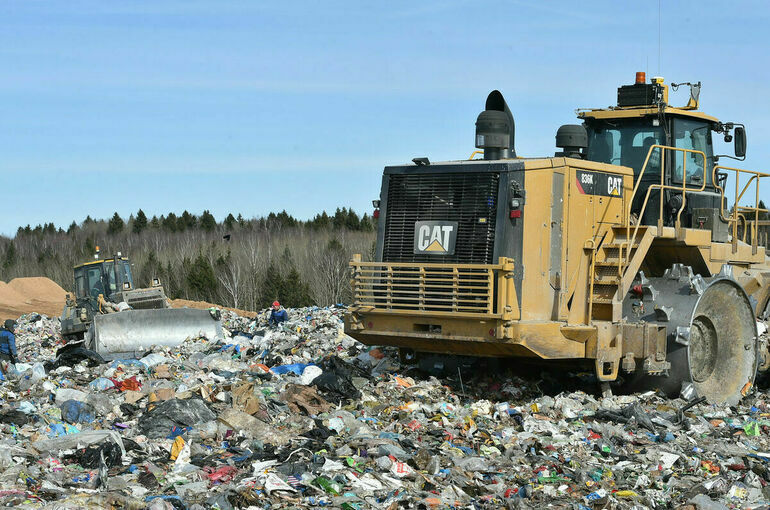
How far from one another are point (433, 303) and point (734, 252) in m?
4.08

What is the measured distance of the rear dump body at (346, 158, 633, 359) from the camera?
9016 mm

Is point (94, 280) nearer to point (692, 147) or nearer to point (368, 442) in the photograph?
point (692, 147)

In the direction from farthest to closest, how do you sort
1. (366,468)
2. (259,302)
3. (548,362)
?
1. (259,302)
2. (548,362)
3. (366,468)

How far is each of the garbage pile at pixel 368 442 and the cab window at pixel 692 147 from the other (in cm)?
256

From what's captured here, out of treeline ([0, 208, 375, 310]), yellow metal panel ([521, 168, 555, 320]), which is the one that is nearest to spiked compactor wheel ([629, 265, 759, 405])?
yellow metal panel ([521, 168, 555, 320])

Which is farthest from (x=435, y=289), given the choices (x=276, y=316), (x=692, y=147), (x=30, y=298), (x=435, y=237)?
(x=30, y=298)

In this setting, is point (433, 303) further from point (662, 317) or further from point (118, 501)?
point (118, 501)

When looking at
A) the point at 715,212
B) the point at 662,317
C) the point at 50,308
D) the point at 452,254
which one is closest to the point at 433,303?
the point at 452,254

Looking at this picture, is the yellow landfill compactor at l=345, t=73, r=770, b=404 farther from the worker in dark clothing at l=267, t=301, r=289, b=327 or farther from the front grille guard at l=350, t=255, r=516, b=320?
the worker in dark clothing at l=267, t=301, r=289, b=327

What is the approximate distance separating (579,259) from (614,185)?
102cm

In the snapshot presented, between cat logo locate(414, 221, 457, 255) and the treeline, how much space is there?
32.3 m

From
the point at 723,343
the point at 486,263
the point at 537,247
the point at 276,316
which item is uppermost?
the point at 537,247

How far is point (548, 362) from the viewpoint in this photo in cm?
1006

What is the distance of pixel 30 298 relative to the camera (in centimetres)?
4475
